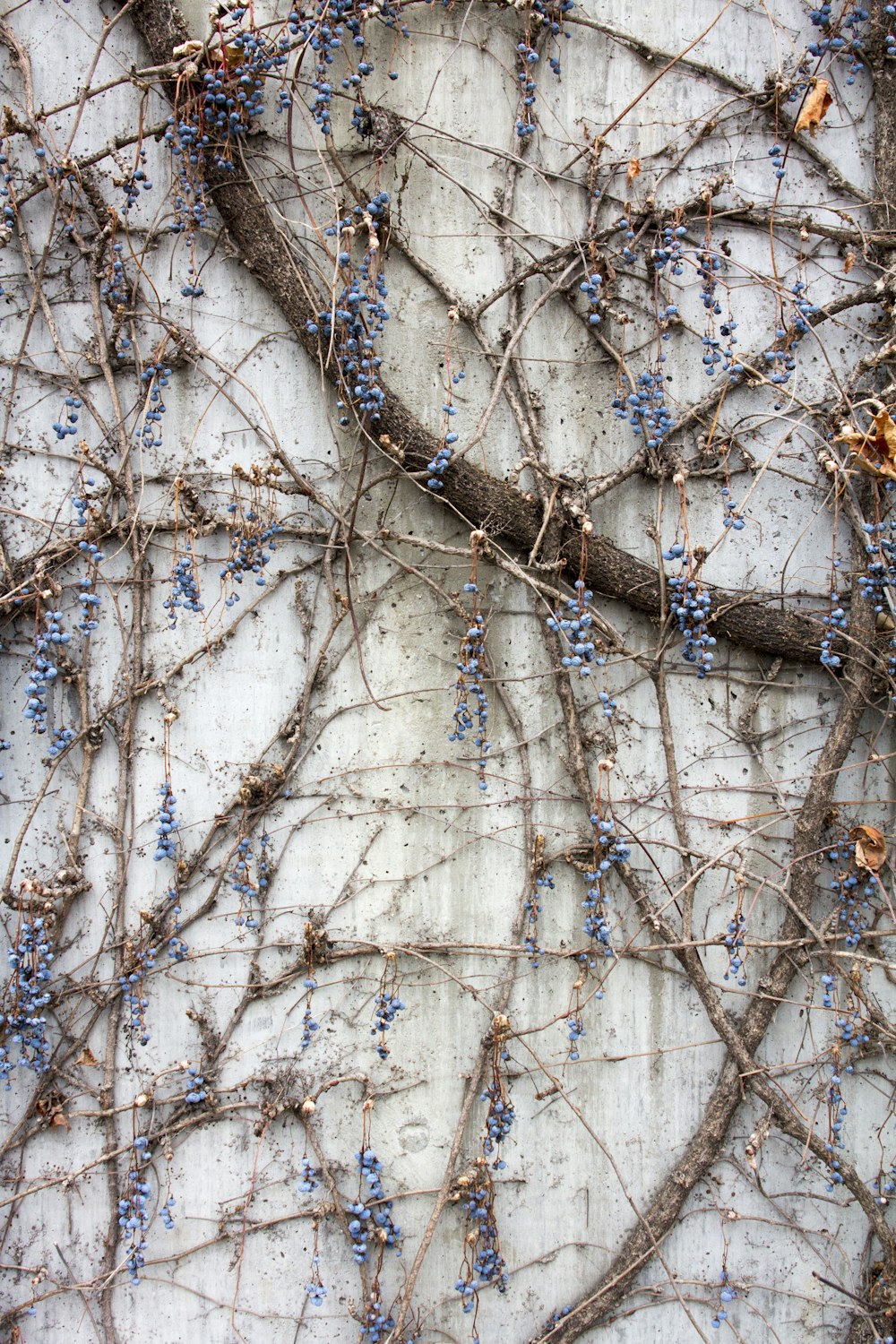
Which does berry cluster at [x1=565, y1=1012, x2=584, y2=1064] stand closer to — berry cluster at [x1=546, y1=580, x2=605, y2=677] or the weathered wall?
the weathered wall

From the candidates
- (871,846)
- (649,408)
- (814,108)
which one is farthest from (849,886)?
(814,108)

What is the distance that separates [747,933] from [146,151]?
9.74ft

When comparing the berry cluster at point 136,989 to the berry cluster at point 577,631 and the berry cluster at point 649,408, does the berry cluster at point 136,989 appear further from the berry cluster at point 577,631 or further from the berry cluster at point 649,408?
the berry cluster at point 649,408

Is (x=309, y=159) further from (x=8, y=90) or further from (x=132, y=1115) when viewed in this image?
(x=132, y=1115)

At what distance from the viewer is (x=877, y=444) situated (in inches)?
116

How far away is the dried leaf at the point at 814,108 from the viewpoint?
3117 millimetres

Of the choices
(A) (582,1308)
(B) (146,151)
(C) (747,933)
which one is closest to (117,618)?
(B) (146,151)

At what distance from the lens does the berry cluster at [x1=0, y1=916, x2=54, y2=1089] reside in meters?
2.81

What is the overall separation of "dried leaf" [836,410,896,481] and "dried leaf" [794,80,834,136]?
100cm

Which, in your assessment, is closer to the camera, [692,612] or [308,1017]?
[308,1017]

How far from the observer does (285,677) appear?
3.07 m

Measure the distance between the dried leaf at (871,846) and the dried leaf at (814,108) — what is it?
85.9 inches

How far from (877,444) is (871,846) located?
1191mm

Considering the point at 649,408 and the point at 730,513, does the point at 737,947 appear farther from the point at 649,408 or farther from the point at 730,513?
the point at 649,408
